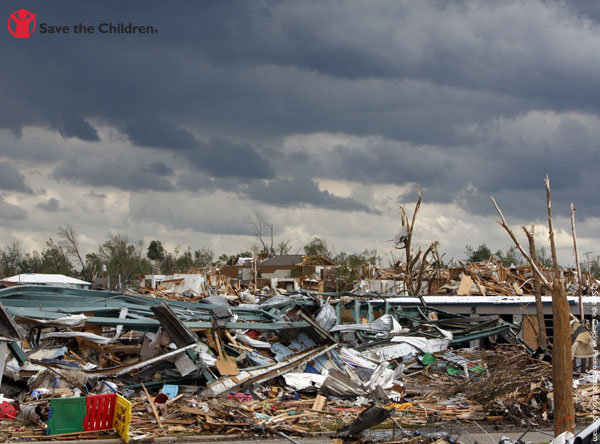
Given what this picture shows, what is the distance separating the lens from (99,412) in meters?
9.01

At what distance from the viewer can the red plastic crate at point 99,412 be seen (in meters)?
8.99

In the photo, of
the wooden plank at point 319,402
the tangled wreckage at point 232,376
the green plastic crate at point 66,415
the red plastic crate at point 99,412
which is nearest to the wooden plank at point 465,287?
the tangled wreckage at point 232,376

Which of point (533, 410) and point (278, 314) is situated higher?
point (278, 314)

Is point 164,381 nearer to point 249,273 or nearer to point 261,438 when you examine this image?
point 261,438

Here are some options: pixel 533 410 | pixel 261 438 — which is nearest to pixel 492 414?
pixel 533 410

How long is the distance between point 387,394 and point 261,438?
11.7 feet

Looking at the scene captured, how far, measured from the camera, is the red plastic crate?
8.99 metres

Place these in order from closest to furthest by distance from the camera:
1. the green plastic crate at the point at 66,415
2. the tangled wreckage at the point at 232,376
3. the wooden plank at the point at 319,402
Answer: the green plastic crate at the point at 66,415 → the tangled wreckage at the point at 232,376 → the wooden plank at the point at 319,402

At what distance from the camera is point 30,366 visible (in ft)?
36.5

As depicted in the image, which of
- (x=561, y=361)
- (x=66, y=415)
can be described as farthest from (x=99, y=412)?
(x=561, y=361)

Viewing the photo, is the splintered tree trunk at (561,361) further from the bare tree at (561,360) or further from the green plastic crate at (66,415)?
the green plastic crate at (66,415)

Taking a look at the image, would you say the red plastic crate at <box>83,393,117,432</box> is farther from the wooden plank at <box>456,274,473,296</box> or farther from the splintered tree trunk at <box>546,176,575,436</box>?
the wooden plank at <box>456,274,473,296</box>

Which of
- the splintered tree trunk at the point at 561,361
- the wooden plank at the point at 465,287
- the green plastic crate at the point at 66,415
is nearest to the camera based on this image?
the splintered tree trunk at the point at 561,361

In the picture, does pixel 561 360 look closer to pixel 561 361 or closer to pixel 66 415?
pixel 561 361
